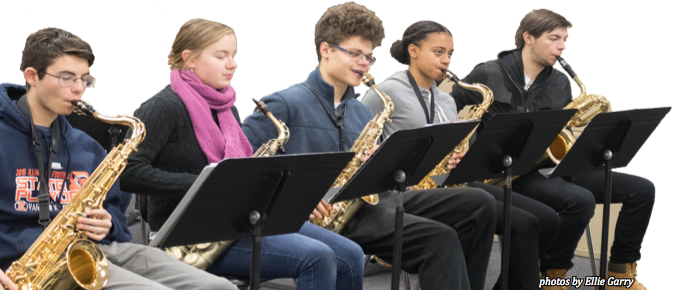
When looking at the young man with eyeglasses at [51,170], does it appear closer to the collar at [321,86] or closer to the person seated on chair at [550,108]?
the collar at [321,86]

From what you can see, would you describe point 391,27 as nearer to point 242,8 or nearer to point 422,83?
point 242,8

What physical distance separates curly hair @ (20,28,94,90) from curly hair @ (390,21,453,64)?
68.7 inches

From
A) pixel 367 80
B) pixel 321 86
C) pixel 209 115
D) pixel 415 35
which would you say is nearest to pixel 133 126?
pixel 209 115

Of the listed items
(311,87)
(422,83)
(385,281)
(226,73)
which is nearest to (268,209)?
(226,73)

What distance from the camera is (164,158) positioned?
215 centimetres

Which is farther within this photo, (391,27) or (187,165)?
(391,27)

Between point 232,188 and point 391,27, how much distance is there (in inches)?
126

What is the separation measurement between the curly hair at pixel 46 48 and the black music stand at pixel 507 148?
1.43 metres

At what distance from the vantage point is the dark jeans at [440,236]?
8.23 ft

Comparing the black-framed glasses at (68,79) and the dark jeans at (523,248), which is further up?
the black-framed glasses at (68,79)

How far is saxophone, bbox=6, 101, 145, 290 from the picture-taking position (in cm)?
179

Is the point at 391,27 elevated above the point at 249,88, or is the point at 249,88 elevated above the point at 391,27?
the point at 391,27

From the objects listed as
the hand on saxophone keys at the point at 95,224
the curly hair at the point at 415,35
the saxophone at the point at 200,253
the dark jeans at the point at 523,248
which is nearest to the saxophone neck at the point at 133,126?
the hand on saxophone keys at the point at 95,224

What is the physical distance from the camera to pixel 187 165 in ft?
7.09
